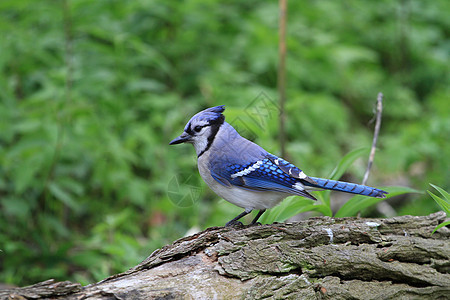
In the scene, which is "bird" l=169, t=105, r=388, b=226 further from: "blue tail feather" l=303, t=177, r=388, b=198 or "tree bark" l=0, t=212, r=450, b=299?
"tree bark" l=0, t=212, r=450, b=299

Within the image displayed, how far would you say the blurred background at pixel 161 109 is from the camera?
4215 mm

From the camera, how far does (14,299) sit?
5.74 ft

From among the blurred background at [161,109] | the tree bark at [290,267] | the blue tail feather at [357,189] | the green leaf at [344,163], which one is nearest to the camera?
the tree bark at [290,267]

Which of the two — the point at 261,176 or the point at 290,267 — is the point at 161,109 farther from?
the point at 290,267

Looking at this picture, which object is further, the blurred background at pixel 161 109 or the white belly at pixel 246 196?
the blurred background at pixel 161 109

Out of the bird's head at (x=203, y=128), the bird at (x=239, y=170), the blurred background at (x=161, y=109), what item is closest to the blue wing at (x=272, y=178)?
the bird at (x=239, y=170)

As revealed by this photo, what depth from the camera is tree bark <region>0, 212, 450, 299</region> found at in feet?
6.73

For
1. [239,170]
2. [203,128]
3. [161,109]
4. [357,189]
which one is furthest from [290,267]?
[161,109]

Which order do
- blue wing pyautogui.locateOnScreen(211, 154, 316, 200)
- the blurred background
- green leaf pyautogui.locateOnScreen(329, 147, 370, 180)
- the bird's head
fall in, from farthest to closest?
1. the blurred background
2. green leaf pyautogui.locateOnScreen(329, 147, 370, 180)
3. the bird's head
4. blue wing pyautogui.locateOnScreen(211, 154, 316, 200)

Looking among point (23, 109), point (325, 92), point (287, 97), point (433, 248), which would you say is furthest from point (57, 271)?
point (325, 92)

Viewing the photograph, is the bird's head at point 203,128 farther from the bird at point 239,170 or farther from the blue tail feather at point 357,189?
the blue tail feather at point 357,189

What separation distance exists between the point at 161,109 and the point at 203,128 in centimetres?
309

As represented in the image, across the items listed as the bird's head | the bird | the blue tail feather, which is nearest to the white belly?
the bird

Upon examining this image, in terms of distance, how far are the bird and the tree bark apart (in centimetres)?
20
